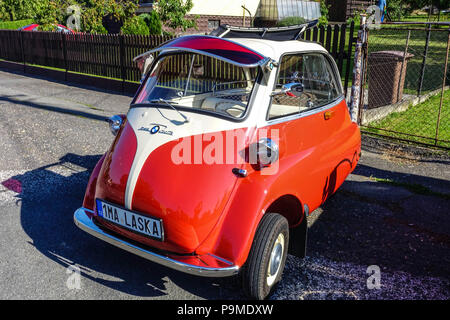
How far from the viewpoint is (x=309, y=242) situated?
13.2 feet

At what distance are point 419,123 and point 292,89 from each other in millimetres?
5711

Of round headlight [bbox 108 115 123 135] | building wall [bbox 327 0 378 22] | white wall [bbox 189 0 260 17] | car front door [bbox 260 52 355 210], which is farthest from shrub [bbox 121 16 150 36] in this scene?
building wall [bbox 327 0 378 22]

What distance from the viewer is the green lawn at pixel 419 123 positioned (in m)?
7.43

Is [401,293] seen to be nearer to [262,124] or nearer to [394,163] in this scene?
[262,124]

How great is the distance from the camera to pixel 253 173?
10.2 feet

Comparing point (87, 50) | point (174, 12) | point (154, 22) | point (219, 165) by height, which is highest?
point (174, 12)

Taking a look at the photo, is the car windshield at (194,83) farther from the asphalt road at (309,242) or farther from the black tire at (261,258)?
the asphalt road at (309,242)

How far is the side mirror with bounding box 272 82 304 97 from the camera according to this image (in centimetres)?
335

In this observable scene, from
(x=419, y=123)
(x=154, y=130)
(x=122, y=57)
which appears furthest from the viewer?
(x=122, y=57)

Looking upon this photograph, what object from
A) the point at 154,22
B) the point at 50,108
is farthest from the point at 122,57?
the point at 154,22

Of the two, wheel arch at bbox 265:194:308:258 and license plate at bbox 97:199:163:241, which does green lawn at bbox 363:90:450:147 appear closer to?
wheel arch at bbox 265:194:308:258

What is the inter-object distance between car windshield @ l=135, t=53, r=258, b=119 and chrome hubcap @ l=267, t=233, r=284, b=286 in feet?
4.45

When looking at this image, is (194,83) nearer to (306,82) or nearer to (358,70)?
(306,82)

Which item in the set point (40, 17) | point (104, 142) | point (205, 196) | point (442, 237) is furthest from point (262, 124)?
point (40, 17)
